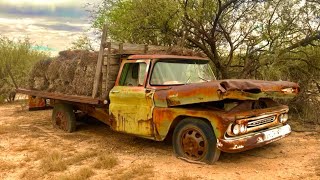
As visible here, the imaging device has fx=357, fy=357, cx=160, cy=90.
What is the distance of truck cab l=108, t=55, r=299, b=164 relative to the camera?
18.2ft

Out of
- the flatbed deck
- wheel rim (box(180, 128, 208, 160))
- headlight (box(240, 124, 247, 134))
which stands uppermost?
the flatbed deck

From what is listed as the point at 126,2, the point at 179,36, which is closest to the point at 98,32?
the point at 126,2

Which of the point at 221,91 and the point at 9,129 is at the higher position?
the point at 221,91

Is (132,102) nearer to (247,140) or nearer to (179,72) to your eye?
(179,72)

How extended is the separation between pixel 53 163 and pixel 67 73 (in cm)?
305

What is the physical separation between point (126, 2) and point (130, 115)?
A: 200 inches

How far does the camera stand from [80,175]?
5.43 meters

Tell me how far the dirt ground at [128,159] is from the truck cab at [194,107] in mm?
373

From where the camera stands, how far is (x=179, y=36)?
1066 centimetres

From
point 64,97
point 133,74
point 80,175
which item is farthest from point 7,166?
point 133,74

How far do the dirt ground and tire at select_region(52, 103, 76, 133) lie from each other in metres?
0.29

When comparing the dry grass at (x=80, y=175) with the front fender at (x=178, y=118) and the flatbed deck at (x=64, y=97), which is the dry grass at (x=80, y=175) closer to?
the front fender at (x=178, y=118)

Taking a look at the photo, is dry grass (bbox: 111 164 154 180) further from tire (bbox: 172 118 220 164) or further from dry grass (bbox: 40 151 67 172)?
dry grass (bbox: 40 151 67 172)

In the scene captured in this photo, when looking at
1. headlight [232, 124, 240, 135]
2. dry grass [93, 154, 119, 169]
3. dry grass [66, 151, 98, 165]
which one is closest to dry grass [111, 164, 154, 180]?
dry grass [93, 154, 119, 169]
